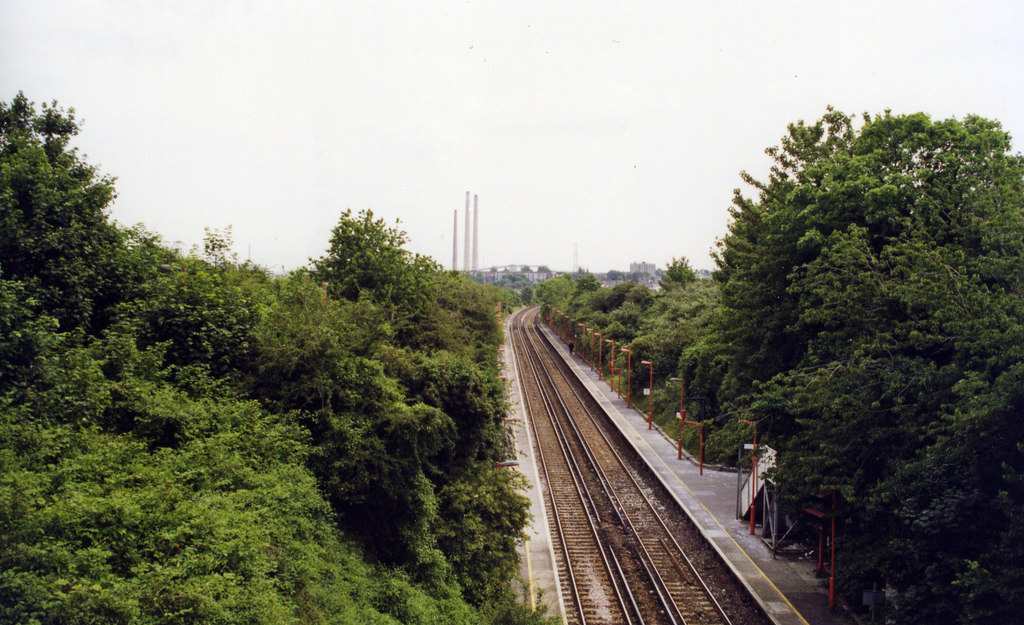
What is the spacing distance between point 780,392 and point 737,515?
8.13 m

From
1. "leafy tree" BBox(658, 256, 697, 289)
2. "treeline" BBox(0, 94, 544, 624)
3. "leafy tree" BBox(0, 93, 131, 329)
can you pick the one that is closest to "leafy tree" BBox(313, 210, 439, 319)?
"treeline" BBox(0, 94, 544, 624)

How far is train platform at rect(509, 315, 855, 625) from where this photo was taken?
49.1 ft

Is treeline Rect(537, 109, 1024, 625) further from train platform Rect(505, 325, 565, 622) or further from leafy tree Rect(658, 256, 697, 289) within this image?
leafy tree Rect(658, 256, 697, 289)

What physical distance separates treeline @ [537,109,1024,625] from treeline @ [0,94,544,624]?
24.0 feet

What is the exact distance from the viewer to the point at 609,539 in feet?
65.6

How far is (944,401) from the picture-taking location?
1132 cm

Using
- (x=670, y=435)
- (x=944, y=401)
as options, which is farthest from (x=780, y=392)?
(x=670, y=435)

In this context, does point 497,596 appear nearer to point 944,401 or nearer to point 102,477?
point 102,477

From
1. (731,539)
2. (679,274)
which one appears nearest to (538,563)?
(731,539)

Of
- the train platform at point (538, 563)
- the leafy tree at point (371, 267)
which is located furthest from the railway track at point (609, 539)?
the leafy tree at point (371, 267)

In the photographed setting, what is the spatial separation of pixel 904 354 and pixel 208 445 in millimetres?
13251

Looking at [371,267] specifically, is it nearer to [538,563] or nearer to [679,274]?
[538,563]

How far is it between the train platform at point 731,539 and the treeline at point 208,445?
4.75 meters

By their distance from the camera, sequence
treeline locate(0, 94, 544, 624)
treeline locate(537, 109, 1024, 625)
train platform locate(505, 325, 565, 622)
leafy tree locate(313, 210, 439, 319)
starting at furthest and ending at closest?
leafy tree locate(313, 210, 439, 319)
train platform locate(505, 325, 565, 622)
treeline locate(537, 109, 1024, 625)
treeline locate(0, 94, 544, 624)
